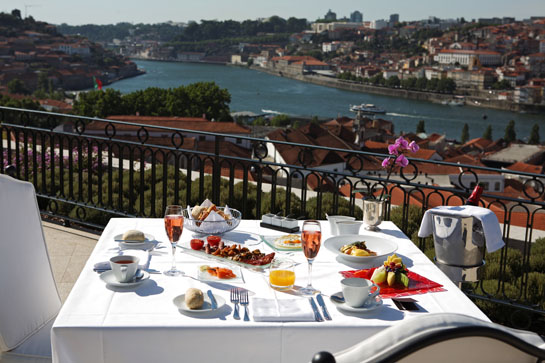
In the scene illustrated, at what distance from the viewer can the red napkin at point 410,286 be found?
168cm

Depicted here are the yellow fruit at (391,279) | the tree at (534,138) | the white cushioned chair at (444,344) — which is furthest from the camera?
the tree at (534,138)

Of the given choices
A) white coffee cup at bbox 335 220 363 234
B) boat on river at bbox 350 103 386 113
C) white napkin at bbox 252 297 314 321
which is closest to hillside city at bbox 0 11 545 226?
boat on river at bbox 350 103 386 113

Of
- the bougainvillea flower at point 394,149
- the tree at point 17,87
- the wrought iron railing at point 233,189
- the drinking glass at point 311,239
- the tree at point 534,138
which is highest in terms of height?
the bougainvillea flower at point 394,149

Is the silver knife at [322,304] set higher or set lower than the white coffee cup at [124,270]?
lower

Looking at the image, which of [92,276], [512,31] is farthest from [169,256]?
[512,31]

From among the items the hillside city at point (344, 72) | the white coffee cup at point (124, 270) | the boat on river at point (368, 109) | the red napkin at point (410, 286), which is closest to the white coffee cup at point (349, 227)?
the red napkin at point (410, 286)

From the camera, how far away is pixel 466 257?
223cm

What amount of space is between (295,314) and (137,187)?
4.59 metres

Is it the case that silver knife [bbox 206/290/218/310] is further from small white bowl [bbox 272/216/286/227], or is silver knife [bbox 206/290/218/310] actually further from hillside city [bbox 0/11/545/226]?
hillside city [bbox 0/11/545/226]

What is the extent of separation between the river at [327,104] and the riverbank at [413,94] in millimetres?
1274

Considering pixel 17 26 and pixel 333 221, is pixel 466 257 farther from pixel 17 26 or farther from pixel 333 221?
pixel 17 26

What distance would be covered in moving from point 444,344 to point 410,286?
2.77ft

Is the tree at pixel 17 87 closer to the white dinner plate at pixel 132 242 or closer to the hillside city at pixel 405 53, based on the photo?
the hillside city at pixel 405 53

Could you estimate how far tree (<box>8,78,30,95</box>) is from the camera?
74125 mm
